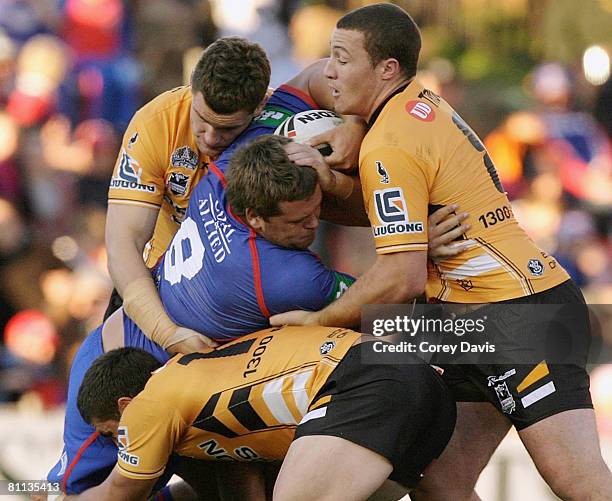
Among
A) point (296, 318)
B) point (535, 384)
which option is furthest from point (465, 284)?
point (296, 318)

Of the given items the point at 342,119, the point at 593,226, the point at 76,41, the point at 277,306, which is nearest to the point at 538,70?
the point at 593,226

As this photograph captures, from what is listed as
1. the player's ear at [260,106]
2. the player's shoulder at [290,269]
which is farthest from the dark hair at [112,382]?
the player's ear at [260,106]

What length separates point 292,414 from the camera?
15.3 ft

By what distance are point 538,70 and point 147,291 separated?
593cm

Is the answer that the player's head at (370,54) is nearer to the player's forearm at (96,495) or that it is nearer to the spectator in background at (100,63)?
the player's forearm at (96,495)

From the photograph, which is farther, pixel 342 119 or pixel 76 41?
pixel 76 41

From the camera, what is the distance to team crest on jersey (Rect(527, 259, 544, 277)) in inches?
195

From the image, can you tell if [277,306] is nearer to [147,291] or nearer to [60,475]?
[147,291]

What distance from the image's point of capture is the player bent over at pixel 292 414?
176 inches

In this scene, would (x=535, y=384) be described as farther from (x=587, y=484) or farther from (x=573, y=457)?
(x=587, y=484)

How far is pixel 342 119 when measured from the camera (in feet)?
17.2

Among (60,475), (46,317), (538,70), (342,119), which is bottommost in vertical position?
(46,317)

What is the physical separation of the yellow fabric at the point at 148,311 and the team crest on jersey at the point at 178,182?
1.65ft

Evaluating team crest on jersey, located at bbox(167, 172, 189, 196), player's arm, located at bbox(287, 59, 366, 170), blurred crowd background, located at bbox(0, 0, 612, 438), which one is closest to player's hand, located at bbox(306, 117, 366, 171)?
player's arm, located at bbox(287, 59, 366, 170)
